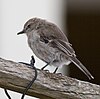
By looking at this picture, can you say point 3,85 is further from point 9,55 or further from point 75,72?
point 75,72

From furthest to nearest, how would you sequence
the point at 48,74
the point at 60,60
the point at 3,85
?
the point at 60,60 → the point at 48,74 → the point at 3,85

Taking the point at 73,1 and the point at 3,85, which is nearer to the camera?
the point at 3,85

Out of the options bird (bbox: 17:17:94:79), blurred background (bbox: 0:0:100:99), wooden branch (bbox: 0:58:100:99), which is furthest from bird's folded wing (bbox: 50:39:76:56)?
blurred background (bbox: 0:0:100:99)

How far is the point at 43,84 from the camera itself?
8.78 feet

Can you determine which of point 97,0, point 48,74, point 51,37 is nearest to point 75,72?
point 97,0

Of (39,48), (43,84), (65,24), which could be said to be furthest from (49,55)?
(65,24)

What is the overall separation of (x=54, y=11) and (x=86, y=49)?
2.59 ft

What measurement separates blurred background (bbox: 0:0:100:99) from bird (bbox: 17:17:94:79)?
2.70 meters

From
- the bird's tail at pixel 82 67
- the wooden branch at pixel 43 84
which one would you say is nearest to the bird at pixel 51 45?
the bird's tail at pixel 82 67

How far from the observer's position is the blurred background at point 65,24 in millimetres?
7039

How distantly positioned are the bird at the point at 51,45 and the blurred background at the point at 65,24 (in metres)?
2.70

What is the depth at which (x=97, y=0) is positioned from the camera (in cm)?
802

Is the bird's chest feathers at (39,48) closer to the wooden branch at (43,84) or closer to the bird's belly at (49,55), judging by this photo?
the bird's belly at (49,55)

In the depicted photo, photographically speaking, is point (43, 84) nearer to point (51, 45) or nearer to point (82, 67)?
point (82, 67)
